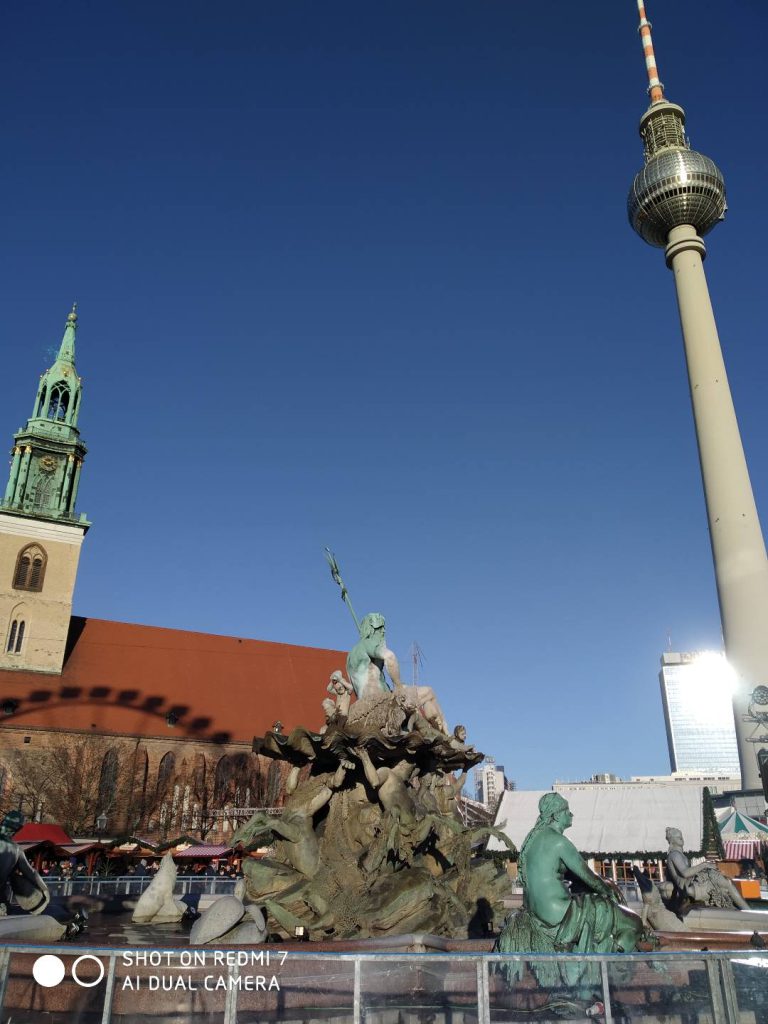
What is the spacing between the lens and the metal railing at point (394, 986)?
5059 mm

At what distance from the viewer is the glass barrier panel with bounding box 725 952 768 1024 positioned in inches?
198

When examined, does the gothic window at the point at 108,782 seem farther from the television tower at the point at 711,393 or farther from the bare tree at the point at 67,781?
the television tower at the point at 711,393

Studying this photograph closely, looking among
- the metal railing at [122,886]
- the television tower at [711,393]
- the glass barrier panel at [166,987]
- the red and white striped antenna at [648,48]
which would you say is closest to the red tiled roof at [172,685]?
the metal railing at [122,886]

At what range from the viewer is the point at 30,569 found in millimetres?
51312

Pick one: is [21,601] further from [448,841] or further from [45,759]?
[448,841]

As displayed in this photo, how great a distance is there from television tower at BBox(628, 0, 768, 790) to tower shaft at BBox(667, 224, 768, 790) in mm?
60

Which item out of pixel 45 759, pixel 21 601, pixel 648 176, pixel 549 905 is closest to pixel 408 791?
pixel 549 905

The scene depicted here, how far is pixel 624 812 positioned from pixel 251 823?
3312 centimetres

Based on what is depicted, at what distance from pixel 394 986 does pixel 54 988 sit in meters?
2.39

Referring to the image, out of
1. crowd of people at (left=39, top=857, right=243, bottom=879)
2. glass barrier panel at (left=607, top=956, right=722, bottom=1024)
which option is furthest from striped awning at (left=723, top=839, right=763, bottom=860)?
glass barrier panel at (left=607, top=956, right=722, bottom=1024)

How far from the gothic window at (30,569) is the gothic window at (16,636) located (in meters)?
2.30

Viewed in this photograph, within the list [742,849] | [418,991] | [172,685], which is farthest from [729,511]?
[418,991]

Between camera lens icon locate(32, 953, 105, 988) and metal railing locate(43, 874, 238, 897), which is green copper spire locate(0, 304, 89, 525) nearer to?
metal railing locate(43, 874, 238, 897)

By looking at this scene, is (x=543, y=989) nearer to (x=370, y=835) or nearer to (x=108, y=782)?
(x=370, y=835)
